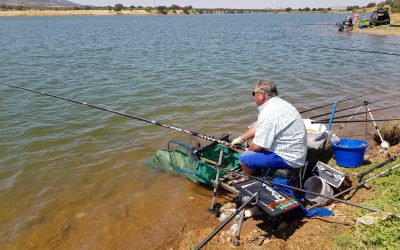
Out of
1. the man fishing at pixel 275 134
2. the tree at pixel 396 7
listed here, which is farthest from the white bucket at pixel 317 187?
the tree at pixel 396 7

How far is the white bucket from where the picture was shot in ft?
19.2

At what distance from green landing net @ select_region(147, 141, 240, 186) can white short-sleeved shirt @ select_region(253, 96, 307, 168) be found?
1486 millimetres

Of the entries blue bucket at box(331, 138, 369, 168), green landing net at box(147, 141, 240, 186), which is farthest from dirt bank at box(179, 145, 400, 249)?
green landing net at box(147, 141, 240, 186)

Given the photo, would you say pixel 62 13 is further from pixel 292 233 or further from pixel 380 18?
pixel 292 233

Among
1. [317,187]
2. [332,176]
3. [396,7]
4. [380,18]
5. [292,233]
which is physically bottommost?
[292,233]

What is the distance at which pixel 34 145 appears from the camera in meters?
9.20

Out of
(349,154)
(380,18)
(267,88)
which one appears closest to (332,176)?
(349,154)

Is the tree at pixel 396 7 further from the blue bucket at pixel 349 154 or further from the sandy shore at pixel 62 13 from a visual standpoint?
the sandy shore at pixel 62 13

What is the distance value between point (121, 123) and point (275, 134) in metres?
6.45

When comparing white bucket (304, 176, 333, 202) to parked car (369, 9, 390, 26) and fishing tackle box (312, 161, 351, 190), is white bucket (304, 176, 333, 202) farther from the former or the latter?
parked car (369, 9, 390, 26)

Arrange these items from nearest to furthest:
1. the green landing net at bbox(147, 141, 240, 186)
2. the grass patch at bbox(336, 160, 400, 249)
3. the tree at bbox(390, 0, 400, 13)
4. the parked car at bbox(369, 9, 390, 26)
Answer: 1. the grass patch at bbox(336, 160, 400, 249)
2. the green landing net at bbox(147, 141, 240, 186)
3. the parked car at bbox(369, 9, 390, 26)
4. the tree at bbox(390, 0, 400, 13)

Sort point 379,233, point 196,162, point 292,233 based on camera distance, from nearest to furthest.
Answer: point 379,233 < point 292,233 < point 196,162

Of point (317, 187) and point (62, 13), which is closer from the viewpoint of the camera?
point (317, 187)

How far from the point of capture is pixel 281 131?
17.3 feet
